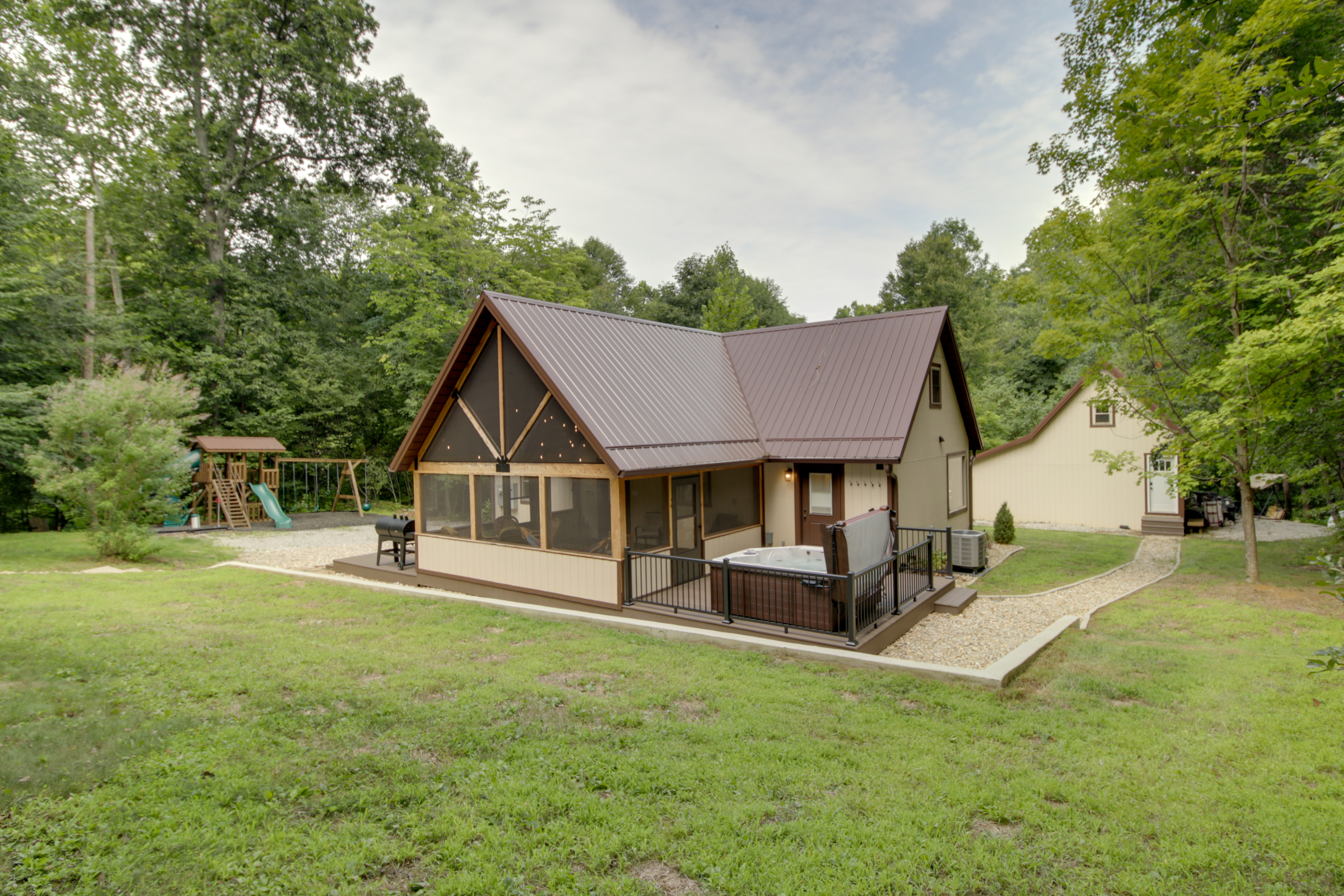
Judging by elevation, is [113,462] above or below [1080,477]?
above

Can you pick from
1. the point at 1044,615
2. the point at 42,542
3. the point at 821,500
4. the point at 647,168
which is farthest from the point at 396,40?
the point at 1044,615

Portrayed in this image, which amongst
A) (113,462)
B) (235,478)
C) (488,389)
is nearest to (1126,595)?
(488,389)

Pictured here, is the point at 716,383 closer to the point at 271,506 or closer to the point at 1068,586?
the point at 1068,586

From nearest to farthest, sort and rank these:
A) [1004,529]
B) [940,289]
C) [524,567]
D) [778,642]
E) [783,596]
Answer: [778,642], [783,596], [524,567], [1004,529], [940,289]

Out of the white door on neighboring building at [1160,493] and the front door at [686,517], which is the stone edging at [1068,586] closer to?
the white door on neighboring building at [1160,493]

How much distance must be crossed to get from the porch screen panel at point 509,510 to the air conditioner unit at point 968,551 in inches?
353

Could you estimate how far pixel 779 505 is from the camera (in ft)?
44.4

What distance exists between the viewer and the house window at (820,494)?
13.1 meters

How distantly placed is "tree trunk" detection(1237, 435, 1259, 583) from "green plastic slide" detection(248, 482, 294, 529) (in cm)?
2588

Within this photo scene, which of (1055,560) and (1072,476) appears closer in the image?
(1055,560)

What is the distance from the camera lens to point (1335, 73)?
8.44 meters

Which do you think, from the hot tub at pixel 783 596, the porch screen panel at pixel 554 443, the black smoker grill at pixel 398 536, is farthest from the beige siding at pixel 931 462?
the black smoker grill at pixel 398 536

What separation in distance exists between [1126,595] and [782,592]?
291 inches

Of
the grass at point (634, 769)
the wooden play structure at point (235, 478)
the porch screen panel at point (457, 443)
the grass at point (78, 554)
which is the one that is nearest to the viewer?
the grass at point (634, 769)
